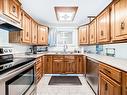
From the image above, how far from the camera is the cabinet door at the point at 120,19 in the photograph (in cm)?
198

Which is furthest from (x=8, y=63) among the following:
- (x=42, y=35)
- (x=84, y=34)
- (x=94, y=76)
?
(x=84, y=34)

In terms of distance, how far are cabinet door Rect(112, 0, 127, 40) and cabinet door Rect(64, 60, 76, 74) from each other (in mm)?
2886

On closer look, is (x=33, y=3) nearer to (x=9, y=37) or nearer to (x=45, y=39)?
(x=9, y=37)

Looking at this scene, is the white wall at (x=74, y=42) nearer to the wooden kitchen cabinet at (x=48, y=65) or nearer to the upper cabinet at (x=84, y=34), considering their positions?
the upper cabinet at (x=84, y=34)

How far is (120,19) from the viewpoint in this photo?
2119 mm

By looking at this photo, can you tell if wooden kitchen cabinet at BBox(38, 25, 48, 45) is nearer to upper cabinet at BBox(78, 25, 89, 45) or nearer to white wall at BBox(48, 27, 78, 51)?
white wall at BBox(48, 27, 78, 51)

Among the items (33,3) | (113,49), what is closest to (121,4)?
(113,49)

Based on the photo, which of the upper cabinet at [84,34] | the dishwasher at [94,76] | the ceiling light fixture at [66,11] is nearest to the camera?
the dishwasher at [94,76]

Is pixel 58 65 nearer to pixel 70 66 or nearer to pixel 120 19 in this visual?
pixel 70 66

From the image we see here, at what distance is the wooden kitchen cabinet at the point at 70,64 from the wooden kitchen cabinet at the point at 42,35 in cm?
103

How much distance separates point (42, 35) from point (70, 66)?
151 cm

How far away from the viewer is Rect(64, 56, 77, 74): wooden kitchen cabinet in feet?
16.9

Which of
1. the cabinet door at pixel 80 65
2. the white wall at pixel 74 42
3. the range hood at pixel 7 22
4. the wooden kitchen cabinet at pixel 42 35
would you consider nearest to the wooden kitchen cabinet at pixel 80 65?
the cabinet door at pixel 80 65

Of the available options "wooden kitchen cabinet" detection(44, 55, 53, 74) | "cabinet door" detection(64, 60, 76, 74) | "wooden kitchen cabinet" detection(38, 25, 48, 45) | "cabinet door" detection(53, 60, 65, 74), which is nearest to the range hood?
"wooden kitchen cabinet" detection(38, 25, 48, 45)
